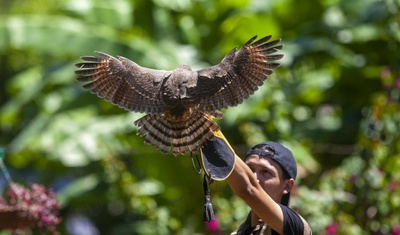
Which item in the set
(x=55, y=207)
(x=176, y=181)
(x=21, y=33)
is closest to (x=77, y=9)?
(x=21, y=33)

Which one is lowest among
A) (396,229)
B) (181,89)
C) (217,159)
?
(396,229)

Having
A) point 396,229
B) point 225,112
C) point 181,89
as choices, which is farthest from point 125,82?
point 225,112

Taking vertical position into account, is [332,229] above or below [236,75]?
below

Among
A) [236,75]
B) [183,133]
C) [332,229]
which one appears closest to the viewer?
[183,133]

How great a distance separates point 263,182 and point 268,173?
4 cm

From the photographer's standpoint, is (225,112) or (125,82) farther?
(225,112)

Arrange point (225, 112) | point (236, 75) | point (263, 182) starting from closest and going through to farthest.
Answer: point (236, 75) → point (263, 182) → point (225, 112)

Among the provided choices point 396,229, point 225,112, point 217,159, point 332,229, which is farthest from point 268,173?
point 225,112

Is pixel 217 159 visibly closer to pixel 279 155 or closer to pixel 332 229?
pixel 279 155

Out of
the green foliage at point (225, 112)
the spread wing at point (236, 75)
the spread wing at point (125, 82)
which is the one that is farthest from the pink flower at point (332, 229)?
the spread wing at point (125, 82)

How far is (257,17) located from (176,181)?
164cm

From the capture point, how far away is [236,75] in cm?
348

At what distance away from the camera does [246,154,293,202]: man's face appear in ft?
12.4

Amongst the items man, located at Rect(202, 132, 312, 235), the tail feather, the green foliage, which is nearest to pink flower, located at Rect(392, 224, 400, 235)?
the green foliage
